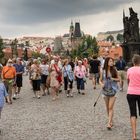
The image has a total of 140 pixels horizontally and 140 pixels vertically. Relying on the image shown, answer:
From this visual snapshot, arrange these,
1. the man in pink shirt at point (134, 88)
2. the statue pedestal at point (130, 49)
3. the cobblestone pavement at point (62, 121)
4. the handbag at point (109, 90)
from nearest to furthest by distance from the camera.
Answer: the man in pink shirt at point (134, 88) → the cobblestone pavement at point (62, 121) → the handbag at point (109, 90) → the statue pedestal at point (130, 49)

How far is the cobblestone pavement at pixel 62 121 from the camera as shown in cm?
991

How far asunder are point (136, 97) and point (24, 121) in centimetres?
403

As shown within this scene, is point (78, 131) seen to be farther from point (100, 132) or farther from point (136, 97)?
point (136, 97)

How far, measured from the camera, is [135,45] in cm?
3434

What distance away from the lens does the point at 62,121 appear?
473 inches

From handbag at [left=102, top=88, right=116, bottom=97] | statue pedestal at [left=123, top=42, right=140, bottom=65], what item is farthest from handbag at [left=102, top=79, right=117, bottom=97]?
statue pedestal at [left=123, top=42, right=140, bottom=65]

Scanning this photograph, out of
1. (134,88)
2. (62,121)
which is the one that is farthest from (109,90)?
(62,121)

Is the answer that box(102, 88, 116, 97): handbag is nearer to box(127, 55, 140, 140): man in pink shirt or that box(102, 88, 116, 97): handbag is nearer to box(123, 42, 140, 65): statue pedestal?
box(127, 55, 140, 140): man in pink shirt

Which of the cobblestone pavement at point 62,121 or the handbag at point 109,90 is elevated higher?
the handbag at point 109,90

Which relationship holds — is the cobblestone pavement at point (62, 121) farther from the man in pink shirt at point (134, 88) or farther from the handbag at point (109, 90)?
the handbag at point (109, 90)

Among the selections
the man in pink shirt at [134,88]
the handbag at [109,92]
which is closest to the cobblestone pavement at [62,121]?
the man in pink shirt at [134,88]

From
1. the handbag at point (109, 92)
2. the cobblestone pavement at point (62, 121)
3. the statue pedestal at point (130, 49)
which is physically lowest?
the cobblestone pavement at point (62, 121)

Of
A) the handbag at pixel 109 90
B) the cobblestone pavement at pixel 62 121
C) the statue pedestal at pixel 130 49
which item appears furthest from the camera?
the statue pedestal at pixel 130 49

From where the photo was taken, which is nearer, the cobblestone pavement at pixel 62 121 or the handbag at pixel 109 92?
the cobblestone pavement at pixel 62 121
